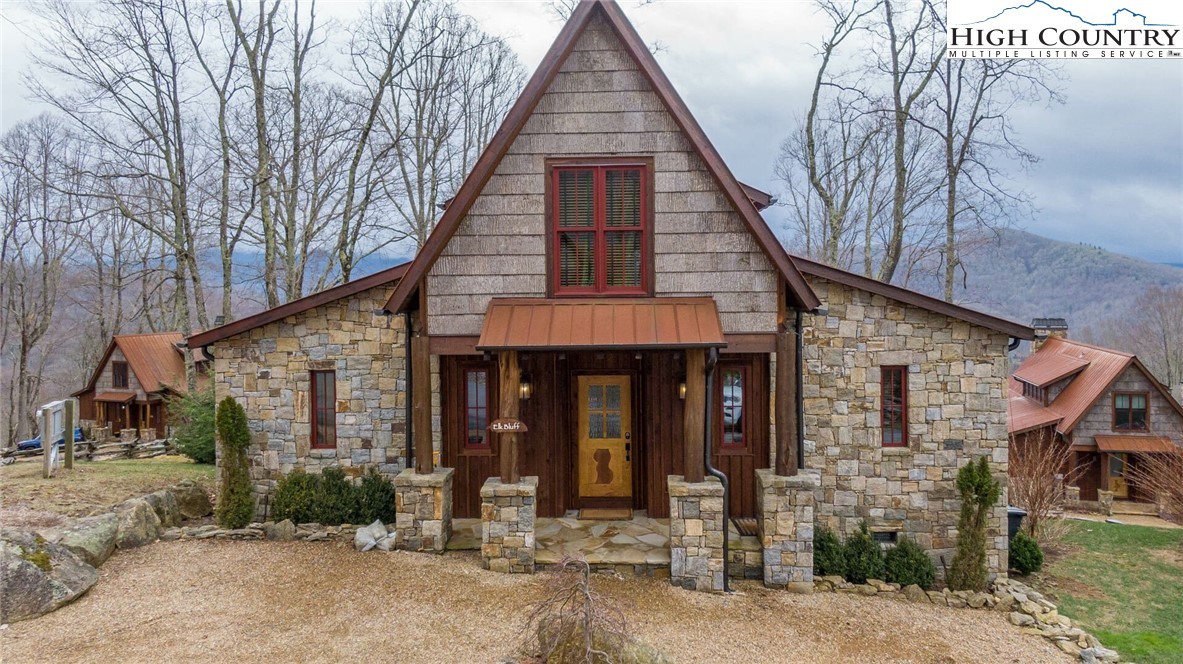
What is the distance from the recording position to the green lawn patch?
8.23 m

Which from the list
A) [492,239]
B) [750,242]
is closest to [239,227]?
[492,239]

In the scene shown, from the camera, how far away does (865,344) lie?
31.2 ft

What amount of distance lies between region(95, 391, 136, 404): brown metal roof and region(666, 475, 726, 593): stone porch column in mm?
23679

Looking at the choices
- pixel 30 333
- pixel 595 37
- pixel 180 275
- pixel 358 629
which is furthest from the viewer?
pixel 30 333

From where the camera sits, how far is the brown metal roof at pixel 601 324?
751 centimetres

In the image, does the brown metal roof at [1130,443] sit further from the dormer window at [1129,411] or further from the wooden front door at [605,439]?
the wooden front door at [605,439]

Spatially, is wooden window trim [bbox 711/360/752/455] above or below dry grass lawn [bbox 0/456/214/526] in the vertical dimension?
above

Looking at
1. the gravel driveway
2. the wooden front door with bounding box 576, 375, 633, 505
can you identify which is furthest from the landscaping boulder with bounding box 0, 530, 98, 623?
the wooden front door with bounding box 576, 375, 633, 505

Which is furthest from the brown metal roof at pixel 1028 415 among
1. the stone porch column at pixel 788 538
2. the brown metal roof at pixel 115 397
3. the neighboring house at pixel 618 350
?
the brown metal roof at pixel 115 397

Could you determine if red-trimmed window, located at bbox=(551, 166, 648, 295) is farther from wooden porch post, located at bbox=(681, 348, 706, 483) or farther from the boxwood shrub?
the boxwood shrub

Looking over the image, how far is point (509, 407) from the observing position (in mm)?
7902

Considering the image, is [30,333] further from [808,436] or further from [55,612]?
[808,436]

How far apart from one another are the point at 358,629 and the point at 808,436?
7.01 m

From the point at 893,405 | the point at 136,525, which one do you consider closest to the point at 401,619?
the point at 136,525
